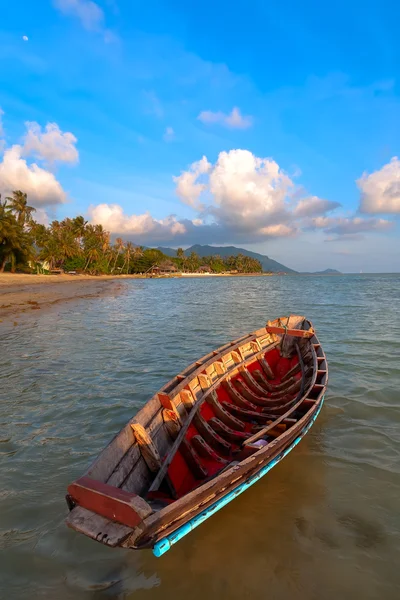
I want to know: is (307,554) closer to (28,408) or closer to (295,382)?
(295,382)

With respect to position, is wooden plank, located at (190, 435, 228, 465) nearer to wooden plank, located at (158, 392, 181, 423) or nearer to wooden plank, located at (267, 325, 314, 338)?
wooden plank, located at (158, 392, 181, 423)

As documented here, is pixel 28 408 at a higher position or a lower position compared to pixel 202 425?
lower

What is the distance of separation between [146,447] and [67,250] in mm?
79166

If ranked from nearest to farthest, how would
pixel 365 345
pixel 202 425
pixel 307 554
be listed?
1. pixel 307 554
2. pixel 202 425
3. pixel 365 345

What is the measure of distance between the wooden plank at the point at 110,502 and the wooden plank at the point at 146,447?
1184 mm

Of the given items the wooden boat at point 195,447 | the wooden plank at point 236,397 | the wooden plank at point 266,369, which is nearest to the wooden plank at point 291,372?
the wooden boat at point 195,447

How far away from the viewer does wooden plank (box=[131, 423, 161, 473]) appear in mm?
4188

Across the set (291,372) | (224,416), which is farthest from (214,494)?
(291,372)

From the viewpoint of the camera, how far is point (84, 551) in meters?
3.73

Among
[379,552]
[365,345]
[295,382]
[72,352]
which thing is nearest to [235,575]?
[379,552]

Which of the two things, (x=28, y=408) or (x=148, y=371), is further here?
(x=148, y=371)

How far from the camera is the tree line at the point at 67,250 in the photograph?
158 ft

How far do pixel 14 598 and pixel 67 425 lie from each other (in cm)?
364

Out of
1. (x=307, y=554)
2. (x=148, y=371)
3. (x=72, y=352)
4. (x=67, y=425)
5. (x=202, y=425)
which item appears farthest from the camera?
(x=72, y=352)
